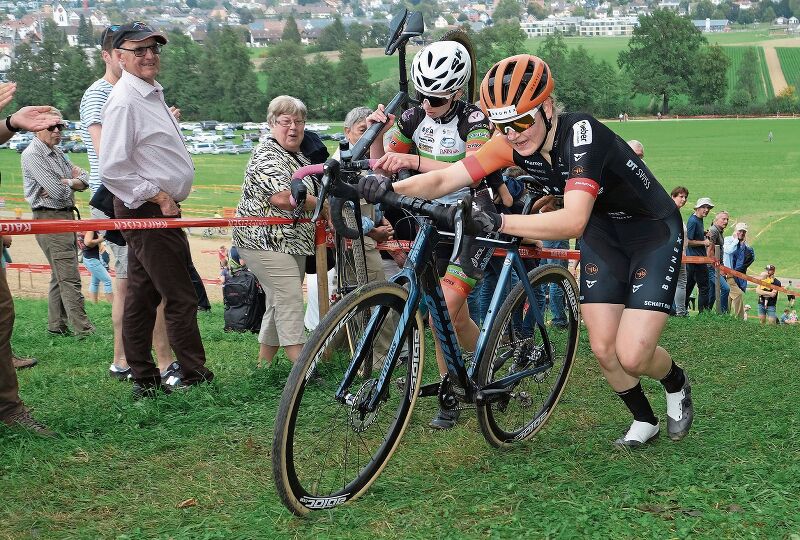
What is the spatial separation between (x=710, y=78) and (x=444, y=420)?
12971cm

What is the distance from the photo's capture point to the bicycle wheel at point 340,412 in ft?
13.1

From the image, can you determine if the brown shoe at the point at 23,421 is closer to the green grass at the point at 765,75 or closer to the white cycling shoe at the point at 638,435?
the white cycling shoe at the point at 638,435

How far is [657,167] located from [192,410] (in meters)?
70.1

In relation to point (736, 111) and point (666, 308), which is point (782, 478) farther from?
point (736, 111)

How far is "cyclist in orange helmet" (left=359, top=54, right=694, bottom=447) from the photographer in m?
4.69

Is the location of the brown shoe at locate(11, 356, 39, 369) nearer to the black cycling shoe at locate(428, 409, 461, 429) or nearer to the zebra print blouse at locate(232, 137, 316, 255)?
the zebra print blouse at locate(232, 137, 316, 255)

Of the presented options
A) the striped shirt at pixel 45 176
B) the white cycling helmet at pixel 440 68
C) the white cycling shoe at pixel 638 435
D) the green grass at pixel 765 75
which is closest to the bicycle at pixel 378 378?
the white cycling shoe at pixel 638 435

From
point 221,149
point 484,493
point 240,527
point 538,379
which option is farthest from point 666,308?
point 221,149

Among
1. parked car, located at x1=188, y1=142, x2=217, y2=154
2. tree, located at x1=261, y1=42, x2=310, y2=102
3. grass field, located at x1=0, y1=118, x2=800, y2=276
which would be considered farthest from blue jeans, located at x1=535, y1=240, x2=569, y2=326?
tree, located at x1=261, y1=42, x2=310, y2=102

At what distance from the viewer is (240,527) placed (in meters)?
4.21

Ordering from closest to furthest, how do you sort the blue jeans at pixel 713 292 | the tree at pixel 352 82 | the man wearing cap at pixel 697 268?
the man wearing cap at pixel 697 268 → the blue jeans at pixel 713 292 → the tree at pixel 352 82

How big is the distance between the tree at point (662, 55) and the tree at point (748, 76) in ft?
22.1

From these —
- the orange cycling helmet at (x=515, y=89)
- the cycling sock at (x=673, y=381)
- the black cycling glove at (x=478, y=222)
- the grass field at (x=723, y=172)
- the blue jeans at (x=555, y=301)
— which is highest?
the orange cycling helmet at (x=515, y=89)

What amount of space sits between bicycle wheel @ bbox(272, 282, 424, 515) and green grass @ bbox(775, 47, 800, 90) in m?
128
